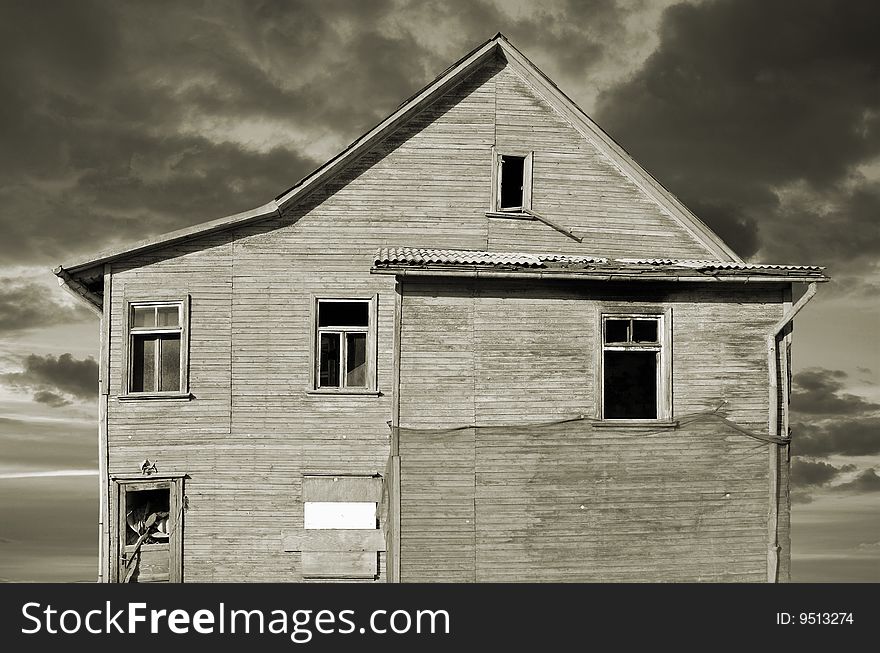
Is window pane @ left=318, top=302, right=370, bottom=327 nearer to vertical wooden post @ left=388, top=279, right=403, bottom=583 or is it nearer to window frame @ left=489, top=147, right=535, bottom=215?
vertical wooden post @ left=388, top=279, right=403, bottom=583

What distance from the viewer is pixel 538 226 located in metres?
22.5

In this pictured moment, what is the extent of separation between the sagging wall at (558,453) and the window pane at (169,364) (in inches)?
217

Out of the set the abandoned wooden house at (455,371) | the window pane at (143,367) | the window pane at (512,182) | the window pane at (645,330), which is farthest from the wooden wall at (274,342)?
the window pane at (645,330)

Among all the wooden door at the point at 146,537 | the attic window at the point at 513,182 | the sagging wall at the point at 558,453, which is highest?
the attic window at the point at 513,182

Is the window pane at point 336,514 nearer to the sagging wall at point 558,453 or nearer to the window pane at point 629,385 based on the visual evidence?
the sagging wall at point 558,453

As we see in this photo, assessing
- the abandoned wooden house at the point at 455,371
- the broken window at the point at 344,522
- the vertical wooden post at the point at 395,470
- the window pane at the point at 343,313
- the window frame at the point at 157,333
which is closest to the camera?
the vertical wooden post at the point at 395,470

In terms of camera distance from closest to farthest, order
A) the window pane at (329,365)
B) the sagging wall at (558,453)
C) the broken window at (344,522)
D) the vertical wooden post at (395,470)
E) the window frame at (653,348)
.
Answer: the vertical wooden post at (395,470) < the sagging wall at (558,453) < the window frame at (653,348) < the broken window at (344,522) < the window pane at (329,365)

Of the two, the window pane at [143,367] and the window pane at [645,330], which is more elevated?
the window pane at [645,330]

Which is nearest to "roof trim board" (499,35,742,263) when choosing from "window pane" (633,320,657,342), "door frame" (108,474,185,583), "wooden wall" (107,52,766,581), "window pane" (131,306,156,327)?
"wooden wall" (107,52,766,581)

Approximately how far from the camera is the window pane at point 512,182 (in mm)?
22969

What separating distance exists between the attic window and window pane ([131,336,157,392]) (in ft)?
26.3

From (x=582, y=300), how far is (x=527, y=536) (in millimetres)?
4445

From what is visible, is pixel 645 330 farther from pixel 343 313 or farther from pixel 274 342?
pixel 274 342

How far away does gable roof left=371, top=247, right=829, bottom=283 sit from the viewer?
18.1 meters
